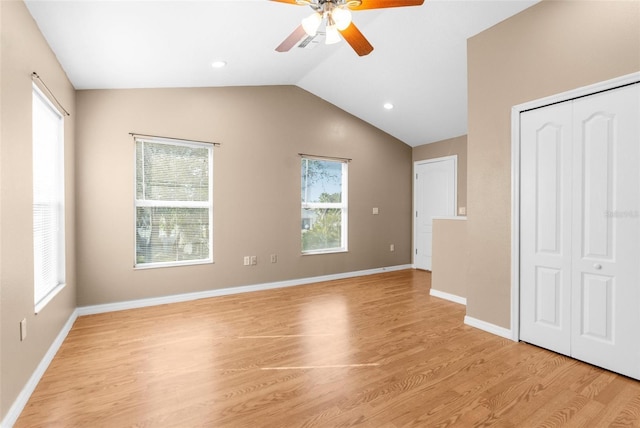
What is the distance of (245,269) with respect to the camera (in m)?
4.71

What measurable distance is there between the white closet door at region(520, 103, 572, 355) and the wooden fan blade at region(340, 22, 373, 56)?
1.55 meters

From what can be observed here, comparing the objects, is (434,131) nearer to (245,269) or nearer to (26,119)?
(245,269)

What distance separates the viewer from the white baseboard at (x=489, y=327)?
2.97 m

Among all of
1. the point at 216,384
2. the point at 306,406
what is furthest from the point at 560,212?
the point at 216,384

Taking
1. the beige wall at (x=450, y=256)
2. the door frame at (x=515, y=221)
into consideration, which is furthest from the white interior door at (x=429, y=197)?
the door frame at (x=515, y=221)

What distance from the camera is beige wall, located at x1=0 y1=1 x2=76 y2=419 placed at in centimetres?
178

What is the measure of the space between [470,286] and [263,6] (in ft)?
10.6

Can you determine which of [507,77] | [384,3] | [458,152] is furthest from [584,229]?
[458,152]

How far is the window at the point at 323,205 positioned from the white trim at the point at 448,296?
179 cm

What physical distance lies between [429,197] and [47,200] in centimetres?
570

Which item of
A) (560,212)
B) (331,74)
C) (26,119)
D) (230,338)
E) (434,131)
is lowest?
(230,338)

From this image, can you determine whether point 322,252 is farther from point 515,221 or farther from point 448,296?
point 515,221

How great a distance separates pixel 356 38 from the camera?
231 cm

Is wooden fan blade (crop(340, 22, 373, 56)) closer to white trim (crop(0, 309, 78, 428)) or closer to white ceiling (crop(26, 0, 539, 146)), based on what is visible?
white ceiling (crop(26, 0, 539, 146))
